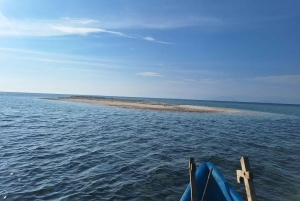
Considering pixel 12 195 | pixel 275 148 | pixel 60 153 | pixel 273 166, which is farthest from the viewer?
pixel 275 148

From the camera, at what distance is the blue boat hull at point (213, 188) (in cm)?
645

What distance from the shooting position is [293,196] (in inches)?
348

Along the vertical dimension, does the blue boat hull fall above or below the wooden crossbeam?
below

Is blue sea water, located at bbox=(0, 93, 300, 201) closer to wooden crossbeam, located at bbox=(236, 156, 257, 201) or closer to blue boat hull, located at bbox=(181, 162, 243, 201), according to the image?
blue boat hull, located at bbox=(181, 162, 243, 201)

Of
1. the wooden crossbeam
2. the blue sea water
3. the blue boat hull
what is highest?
the wooden crossbeam

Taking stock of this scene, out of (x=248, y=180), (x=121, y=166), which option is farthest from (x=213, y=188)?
(x=121, y=166)

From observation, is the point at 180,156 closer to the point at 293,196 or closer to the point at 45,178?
the point at 293,196

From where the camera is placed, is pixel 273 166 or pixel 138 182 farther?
pixel 273 166

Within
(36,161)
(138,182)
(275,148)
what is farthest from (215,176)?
(275,148)

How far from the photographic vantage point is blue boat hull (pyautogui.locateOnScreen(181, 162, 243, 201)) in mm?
6445

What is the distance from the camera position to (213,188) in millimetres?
7016

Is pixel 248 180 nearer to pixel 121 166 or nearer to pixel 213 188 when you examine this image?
pixel 213 188

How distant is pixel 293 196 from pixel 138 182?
6783mm

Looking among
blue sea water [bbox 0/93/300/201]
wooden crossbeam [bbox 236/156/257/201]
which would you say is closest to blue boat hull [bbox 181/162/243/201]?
wooden crossbeam [bbox 236/156/257/201]
